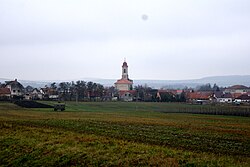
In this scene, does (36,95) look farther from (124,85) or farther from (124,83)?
(124,85)

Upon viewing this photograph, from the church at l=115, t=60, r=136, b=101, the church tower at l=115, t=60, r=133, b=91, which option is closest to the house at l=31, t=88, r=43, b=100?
the church at l=115, t=60, r=136, b=101

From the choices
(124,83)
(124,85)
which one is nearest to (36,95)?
(124,83)

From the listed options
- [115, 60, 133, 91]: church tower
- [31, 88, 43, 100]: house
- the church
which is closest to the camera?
[31, 88, 43, 100]: house

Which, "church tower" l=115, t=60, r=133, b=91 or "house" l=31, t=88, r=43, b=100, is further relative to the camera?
"church tower" l=115, t=60, r=133, b=91

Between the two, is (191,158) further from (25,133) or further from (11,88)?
(11,88)

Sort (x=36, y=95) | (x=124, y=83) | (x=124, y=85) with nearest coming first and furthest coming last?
(x=36, y=95)
(x=124, y=83)
(x=124, y=85)

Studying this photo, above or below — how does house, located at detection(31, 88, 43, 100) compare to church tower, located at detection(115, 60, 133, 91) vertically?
below

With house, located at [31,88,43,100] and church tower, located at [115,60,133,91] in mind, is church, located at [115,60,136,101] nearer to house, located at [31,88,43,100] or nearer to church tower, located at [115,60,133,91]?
church tower, located at [115,60,133,91]

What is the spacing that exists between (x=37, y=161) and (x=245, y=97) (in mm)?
122303

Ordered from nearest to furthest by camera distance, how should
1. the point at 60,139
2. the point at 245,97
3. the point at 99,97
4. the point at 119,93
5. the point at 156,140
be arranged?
the point at 60,139 < the point at 156,140 < the point at 245,97 < the point at 99,97 < the point at 119,93

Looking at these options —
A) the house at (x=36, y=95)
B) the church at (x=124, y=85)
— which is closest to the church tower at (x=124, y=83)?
the church at (x=124, y=85)

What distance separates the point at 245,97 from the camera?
129m

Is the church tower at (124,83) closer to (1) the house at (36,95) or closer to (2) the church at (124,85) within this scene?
(2) the church at (124,85)

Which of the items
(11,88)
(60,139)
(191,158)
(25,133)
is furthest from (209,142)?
(11,88)
